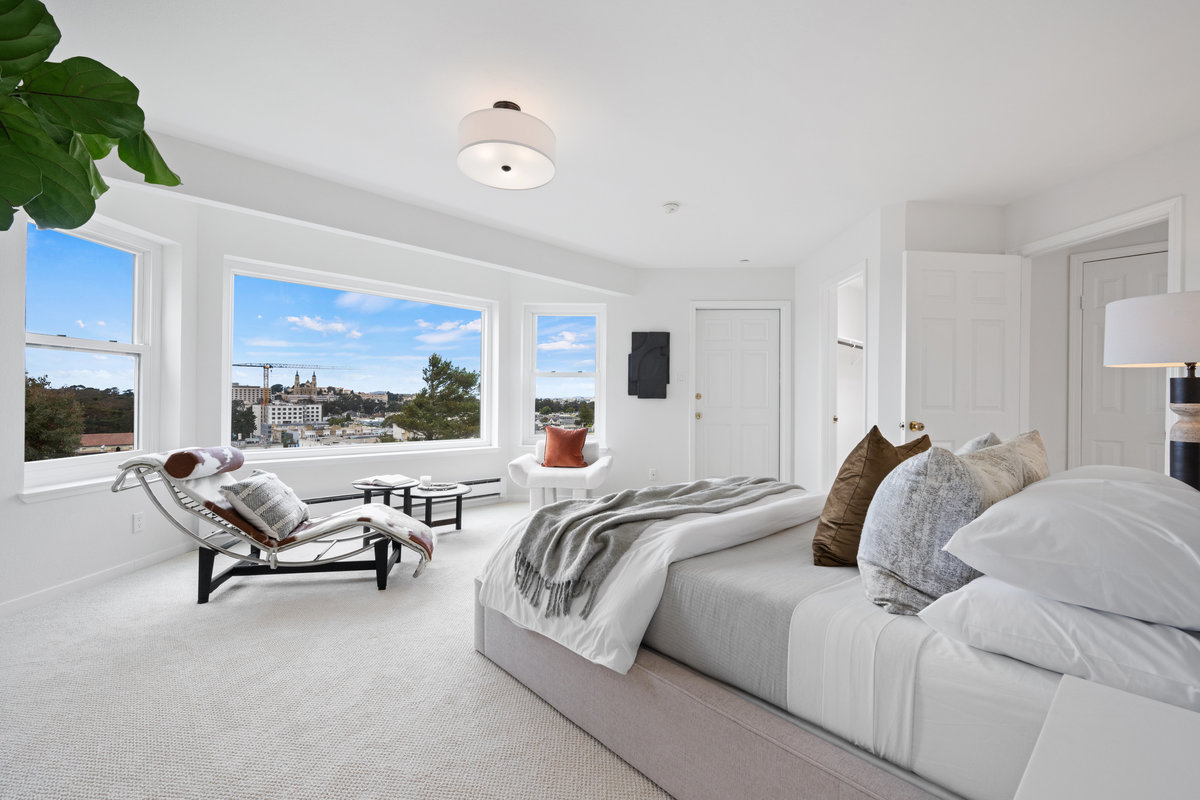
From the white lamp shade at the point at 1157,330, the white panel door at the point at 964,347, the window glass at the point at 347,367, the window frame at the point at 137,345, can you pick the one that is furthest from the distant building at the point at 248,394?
the white lamp shade at the point at 1157,330

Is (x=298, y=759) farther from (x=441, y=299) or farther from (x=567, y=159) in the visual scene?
(x=441, y=299)

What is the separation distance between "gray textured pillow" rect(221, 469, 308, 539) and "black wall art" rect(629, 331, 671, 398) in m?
3.41

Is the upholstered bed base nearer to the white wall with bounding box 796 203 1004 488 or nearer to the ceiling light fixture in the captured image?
the ceiling light fixture

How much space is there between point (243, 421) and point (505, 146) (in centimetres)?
334

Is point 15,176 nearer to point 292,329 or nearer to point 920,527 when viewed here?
point 920,527

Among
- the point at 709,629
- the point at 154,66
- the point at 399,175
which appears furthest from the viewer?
the point at 399,175

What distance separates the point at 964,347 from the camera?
3.62 meters

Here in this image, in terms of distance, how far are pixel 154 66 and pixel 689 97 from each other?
86.2 inches

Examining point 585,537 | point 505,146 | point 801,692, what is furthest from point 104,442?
point 801,692

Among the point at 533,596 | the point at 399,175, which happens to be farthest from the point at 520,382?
the point at 533,596

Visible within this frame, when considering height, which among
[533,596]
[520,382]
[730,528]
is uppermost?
[520,382]

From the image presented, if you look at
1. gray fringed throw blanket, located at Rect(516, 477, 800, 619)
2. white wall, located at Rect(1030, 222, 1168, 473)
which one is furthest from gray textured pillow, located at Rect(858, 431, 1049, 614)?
white wall, located at Rect(1030, 222, 1168, 473)

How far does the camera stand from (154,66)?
2.19m

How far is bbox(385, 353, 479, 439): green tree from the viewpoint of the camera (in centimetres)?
523
